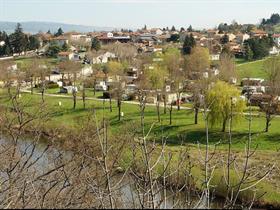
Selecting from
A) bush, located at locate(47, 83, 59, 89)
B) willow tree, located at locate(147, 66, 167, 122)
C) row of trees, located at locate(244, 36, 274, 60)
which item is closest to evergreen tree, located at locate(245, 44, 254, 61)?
row of trees, located at locate(244, 36, 274, 60)

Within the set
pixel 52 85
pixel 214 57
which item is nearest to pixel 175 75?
pixel 52 85

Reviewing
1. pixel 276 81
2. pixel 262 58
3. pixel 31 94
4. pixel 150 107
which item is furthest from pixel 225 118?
pixel 262 58

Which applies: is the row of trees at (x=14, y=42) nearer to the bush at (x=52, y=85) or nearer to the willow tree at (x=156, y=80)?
the bush at (x=52, y=85)

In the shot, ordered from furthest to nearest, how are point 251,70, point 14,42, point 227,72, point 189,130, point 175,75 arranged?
point 14,42
point 251,70
point 227,72
point 175,75
point 189,130

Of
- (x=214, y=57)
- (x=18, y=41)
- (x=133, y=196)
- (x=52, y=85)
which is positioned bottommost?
(x=52, y=85)

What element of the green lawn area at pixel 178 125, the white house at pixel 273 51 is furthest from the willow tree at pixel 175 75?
the white house at pixel 273 51

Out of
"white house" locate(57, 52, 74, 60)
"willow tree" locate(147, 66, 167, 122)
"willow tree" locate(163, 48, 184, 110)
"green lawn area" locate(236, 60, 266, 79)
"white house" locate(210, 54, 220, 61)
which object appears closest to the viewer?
"willow tree" locate(163, 48, 184, 110)

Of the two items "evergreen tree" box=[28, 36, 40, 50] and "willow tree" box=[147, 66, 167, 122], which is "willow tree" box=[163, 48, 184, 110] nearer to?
"willow tree" box=[147, 66, 167, 122]

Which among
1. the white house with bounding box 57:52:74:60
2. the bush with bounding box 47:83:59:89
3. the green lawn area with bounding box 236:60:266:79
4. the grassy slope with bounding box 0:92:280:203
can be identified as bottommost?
the bush with bounding box 47:83:59:89

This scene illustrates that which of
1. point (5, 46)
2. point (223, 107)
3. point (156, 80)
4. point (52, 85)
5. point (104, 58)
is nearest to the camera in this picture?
point (223, 107)

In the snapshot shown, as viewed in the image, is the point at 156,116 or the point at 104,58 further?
the point at 104,58

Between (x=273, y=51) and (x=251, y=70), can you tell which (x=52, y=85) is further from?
(x=273, y=51)

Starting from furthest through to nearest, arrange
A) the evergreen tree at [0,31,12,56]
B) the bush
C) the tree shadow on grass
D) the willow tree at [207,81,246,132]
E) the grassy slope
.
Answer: the evergreen tree at [0,31,12,56] < the bush < the willow tree at [207,81,246,132] < the tree shadow on grass < the grassy slope

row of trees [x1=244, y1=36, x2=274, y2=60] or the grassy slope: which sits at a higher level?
row of trees [x1=244, y1=36, x2=274, y2=60]
